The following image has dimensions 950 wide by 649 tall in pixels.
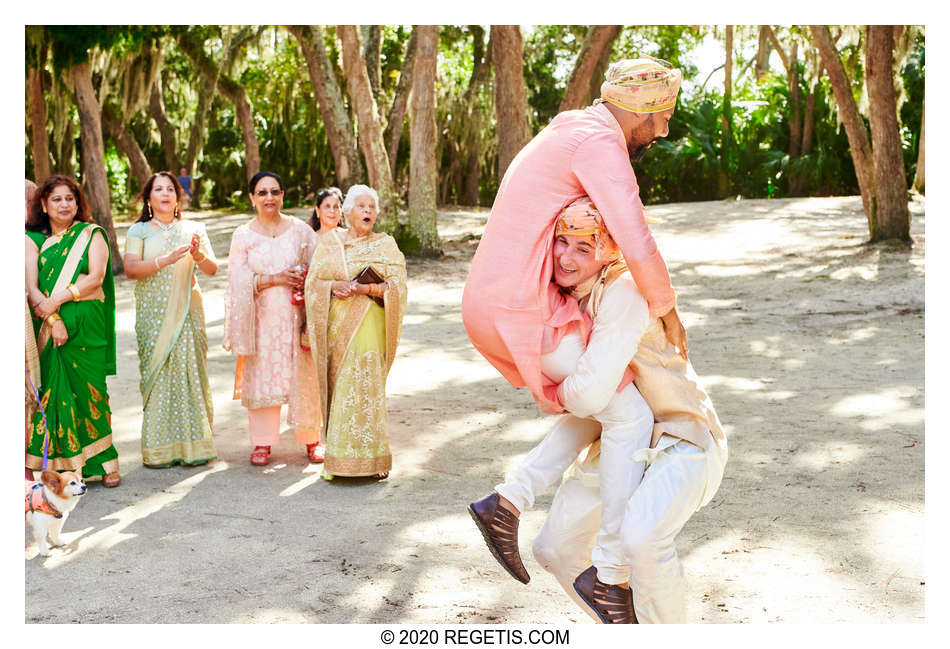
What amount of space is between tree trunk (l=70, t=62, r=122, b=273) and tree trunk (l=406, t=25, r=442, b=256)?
13.9 feet

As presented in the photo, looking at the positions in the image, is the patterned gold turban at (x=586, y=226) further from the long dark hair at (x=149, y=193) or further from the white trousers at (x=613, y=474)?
the long dark hair at (x=149, y=193)

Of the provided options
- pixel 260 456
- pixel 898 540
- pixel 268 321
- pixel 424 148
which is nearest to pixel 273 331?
pixel 268 321

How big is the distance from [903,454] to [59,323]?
486 cm

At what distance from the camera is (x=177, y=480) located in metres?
5.73

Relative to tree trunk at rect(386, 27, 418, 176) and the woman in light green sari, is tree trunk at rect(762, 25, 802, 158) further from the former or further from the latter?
the woman in light green sari

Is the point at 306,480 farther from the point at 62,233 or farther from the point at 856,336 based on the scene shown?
the point at 856,336

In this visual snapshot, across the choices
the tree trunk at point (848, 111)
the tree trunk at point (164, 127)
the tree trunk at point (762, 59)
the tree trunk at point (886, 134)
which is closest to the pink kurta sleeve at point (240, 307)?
the tree trunk at point (848, 111)

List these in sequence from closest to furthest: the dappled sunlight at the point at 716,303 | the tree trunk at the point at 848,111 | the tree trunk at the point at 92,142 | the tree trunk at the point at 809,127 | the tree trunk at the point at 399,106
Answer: the dappled sunlight at the point at 716,303, the tree trunk at the point at 848,111, the tree trunk at the point at 92,142, the tree trunk at the point at 399,106, the tree trunk at the point at 809,127

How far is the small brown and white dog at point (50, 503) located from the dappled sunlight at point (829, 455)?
3.93 metres

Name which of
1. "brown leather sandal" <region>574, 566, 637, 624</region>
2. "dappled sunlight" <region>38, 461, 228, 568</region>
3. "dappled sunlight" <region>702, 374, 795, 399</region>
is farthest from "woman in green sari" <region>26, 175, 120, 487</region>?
"dappled sunlight" <region>702, 374, 795, 399</region>

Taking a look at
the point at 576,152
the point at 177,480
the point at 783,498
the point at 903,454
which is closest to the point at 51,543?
the point at 177,480

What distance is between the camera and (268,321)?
6.10 metres

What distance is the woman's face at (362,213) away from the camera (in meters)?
5.59
